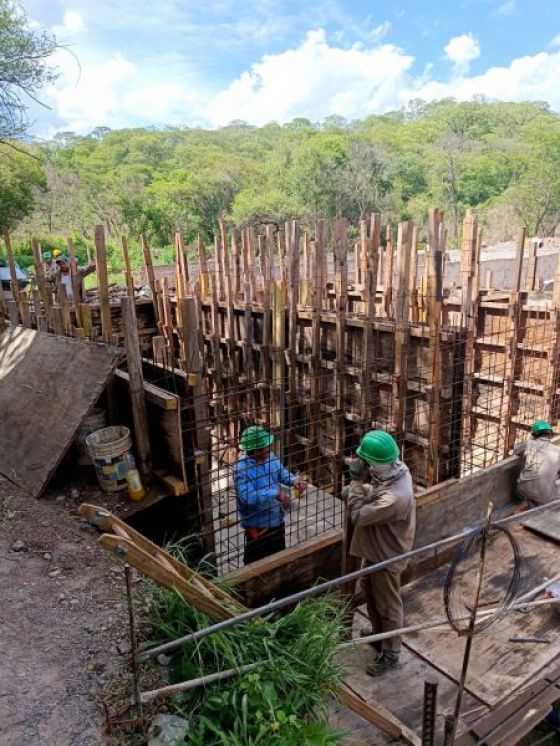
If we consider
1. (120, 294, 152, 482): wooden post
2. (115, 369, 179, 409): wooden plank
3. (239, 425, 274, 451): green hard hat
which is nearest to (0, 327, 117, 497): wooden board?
(120, 294, 152, 482): wooden post

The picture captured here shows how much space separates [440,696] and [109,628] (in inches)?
84.9

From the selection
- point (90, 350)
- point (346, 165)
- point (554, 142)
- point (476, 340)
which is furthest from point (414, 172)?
point (90, 350)

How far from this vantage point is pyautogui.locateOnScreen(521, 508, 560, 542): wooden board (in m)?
5.22

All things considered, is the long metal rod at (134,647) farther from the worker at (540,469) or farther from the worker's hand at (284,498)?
the worker at (540,469)

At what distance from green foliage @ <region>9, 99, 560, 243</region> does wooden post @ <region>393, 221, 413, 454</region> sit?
89.7 ft

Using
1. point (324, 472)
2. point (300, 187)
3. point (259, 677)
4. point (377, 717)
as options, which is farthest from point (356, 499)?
point (300, 187)

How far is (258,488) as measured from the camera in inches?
168

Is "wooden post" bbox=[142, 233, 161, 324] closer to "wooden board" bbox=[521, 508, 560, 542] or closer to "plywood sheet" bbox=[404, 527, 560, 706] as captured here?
"plywood sheet" bbox=[404, 527, 560, 706]

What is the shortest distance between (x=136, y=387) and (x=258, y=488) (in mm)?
1218

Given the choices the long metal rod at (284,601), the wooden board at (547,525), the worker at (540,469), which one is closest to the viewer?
the long metal rod at (284,601)

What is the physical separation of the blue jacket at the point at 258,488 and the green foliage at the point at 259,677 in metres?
1.17

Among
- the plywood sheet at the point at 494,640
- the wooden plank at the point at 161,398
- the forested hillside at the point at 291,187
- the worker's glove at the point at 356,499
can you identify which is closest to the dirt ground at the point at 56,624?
the wooden plank at the point at 161,398

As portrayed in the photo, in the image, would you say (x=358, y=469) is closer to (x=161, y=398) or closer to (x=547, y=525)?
(x=161, y=398)

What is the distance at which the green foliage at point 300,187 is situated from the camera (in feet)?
115
